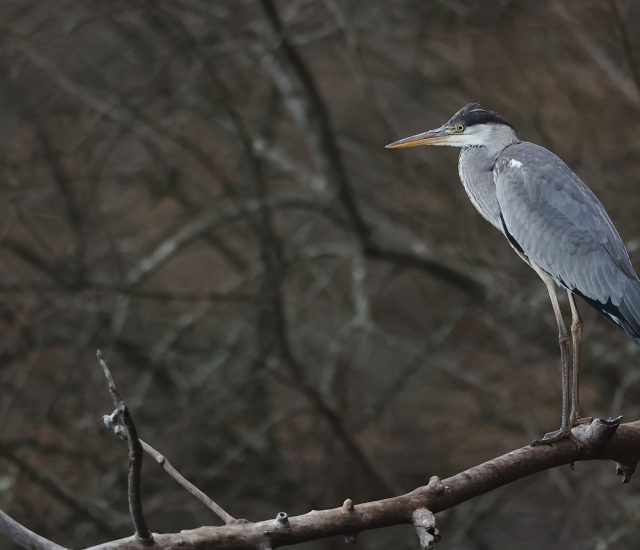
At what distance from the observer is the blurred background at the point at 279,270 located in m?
4.64

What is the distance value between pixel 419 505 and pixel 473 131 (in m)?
1.42

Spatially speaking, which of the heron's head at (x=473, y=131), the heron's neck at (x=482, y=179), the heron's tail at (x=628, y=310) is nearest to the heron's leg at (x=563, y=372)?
the heron's tail at (x=628, y=310)

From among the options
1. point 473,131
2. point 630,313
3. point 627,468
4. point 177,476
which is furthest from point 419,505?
point 473,131

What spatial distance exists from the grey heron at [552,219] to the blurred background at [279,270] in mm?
1311

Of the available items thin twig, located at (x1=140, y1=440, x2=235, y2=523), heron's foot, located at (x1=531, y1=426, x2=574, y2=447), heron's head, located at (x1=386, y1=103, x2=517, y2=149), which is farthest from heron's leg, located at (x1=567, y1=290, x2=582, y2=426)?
thin twig, located at (x1=140, y1=440, x2=235, y2=523)

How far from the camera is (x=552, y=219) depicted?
2.85 metres

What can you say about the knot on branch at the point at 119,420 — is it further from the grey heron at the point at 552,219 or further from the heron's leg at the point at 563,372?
the grey heron at the point at 552,219

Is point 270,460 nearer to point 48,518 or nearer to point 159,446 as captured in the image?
point 159,446

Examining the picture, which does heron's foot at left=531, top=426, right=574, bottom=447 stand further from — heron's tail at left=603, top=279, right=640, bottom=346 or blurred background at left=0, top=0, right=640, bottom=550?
blurred background at left=0, top=0, right=640, bottom=550

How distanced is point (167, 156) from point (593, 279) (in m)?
3.11

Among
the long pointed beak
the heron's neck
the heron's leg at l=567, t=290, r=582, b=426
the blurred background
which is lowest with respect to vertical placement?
the heron's leg at l=567, t=290, r=582, b=426

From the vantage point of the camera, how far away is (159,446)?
514 cm

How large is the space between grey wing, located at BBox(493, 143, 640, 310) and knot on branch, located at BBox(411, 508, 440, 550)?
3.30 feet

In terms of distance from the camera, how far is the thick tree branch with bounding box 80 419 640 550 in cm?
177
